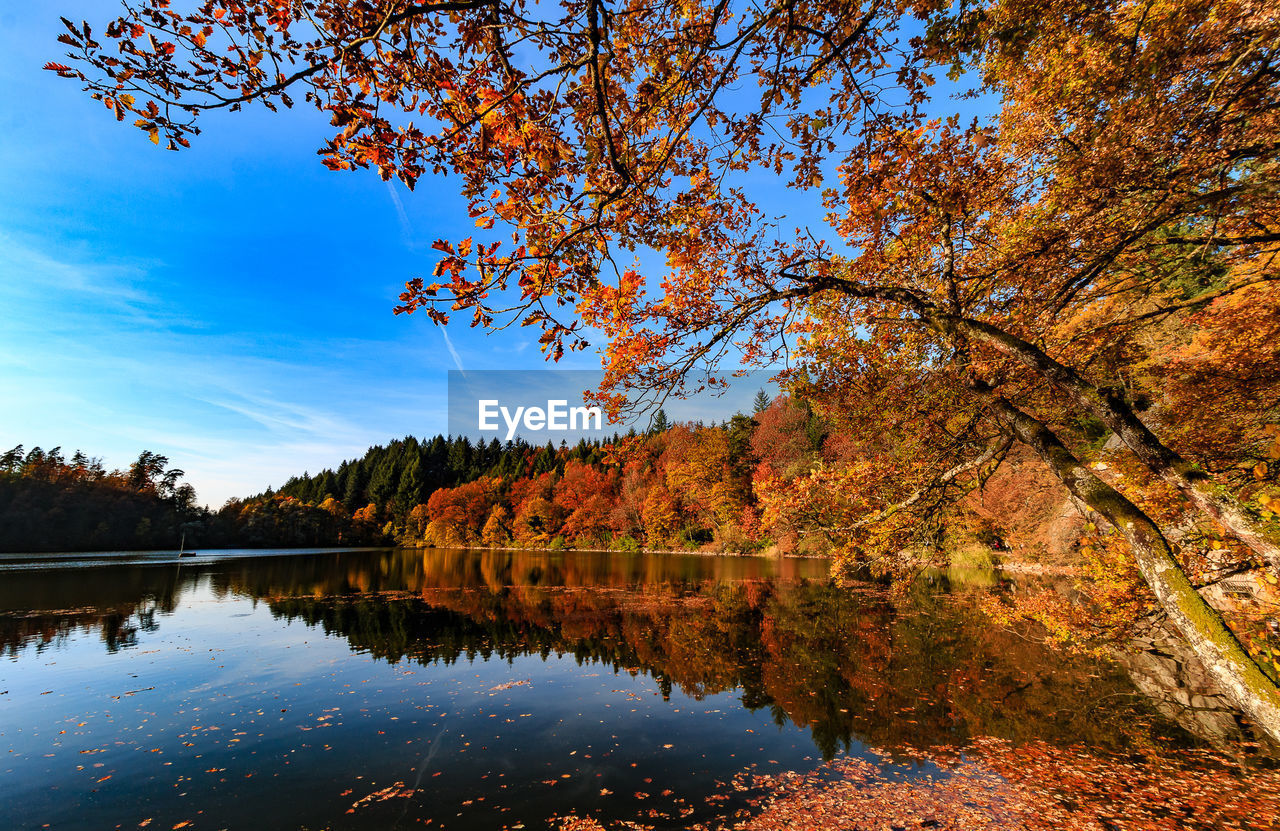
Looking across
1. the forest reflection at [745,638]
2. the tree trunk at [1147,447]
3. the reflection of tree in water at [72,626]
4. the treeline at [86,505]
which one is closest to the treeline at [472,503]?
the treeline at [86,505]

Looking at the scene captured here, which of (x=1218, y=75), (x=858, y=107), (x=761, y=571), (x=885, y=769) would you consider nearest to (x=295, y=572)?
(x=761, y=571)

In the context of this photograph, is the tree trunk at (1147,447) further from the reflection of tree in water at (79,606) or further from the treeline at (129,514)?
the treeline at (129,514)

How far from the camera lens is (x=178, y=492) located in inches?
2805

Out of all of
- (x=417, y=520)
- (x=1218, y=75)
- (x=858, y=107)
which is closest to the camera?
(x=858, y=107)

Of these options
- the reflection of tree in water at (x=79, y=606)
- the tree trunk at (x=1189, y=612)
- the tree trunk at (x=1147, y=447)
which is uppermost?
the tree trunk at (x=1147, y=447)

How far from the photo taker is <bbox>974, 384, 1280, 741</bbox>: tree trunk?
3.46 meters

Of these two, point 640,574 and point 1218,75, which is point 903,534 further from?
point 640,574

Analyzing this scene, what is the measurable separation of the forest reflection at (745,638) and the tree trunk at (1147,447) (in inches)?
257

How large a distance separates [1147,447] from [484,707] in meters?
11.5

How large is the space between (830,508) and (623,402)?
4.50 m

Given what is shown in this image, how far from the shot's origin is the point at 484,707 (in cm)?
1008

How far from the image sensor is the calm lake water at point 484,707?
6.75m

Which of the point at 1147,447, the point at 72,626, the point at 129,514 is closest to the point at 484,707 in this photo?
the point at 1147,447

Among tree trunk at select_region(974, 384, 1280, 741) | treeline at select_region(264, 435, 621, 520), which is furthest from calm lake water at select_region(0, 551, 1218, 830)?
treeline at select_region(264, 435, 621, 520)
